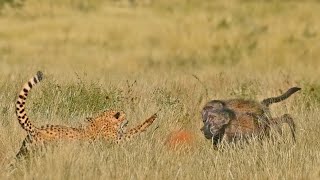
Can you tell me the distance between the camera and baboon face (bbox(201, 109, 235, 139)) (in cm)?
708

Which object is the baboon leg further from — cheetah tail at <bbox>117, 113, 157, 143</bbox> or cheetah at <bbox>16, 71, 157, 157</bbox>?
cheetah at <bbox>16, 71, 157, 157</bbox>

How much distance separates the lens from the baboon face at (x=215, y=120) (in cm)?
708

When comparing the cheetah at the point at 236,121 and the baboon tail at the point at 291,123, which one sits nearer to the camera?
the cheetah at the point at 236,121

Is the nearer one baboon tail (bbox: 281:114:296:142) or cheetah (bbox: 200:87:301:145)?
cheetah (bbox: 200:87:301:145)

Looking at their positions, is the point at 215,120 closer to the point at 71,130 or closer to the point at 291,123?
the point at 291,123

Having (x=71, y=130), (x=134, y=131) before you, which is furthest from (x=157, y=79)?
(x=71, y=130)

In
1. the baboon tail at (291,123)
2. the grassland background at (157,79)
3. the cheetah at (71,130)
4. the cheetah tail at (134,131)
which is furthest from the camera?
the baboon tail at (291,123)

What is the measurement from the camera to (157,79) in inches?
484

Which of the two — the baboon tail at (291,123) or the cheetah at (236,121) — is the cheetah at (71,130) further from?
the baboon tail at (291,123)

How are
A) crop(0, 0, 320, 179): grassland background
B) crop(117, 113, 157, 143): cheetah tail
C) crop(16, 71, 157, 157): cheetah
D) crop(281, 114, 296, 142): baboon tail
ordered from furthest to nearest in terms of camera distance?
crop(281, 114, 296, 142): baboon tail
crop(117, 113, 157, 143): cheetah tail
crop(16, 71, 157, 157): cheetah
crop(0, 0, 320, 179): grassland background

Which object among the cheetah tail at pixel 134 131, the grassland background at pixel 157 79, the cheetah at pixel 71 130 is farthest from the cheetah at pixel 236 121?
the cheetah at pixel 71 130

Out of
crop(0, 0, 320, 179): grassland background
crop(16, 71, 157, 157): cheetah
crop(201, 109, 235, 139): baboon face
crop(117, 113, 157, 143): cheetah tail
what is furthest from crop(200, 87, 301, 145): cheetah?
crop(16, 71, 157, 157): cheetah

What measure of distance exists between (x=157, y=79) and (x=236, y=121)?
522 centimetres

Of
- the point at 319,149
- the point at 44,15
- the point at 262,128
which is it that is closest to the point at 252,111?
the point at 262,128
